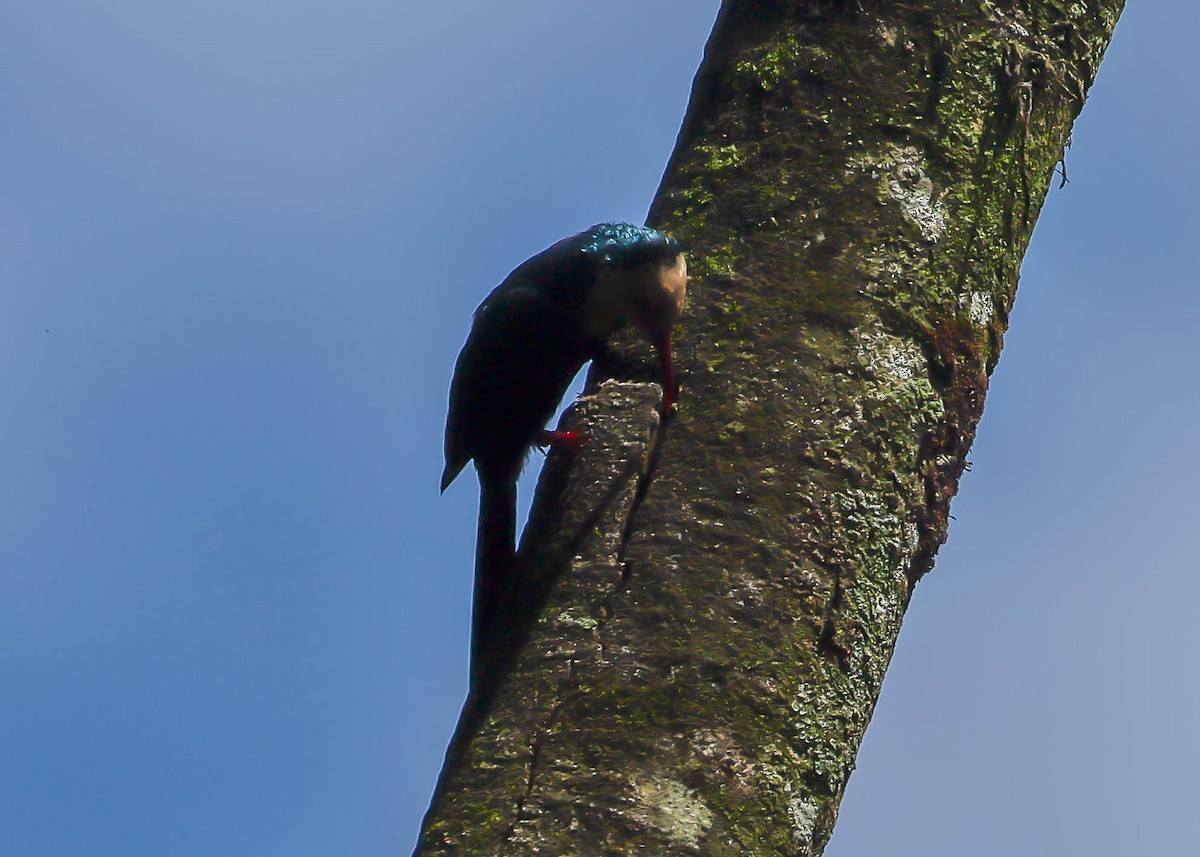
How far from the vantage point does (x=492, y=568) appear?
3.11 meters

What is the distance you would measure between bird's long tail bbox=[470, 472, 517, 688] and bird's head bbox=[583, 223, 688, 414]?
0.54 m

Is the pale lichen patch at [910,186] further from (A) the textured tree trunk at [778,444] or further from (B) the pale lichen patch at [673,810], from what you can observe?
(B) the pale lichen patch at [673,810]

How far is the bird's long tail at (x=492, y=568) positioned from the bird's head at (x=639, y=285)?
21.3 inches

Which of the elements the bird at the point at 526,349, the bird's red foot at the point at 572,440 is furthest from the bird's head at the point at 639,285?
the bird's red foot at the point at 572,440

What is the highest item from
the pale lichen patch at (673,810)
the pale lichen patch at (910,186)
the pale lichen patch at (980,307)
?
the pale lichen patch at (910,186)

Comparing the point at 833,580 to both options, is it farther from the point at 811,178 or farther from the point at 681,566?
the point at 811,178

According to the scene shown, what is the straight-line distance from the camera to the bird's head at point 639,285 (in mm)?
2871

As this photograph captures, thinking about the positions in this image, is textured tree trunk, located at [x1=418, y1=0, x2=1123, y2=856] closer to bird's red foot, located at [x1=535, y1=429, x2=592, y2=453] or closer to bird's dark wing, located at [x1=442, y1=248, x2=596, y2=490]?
bird's red foot, located at [x1=535, y1=429, x2=592, y2=453]

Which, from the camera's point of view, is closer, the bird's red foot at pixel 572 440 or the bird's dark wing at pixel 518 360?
the bird's red foot at pixel 572 440

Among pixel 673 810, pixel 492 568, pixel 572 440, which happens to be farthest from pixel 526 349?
pixel 673 810

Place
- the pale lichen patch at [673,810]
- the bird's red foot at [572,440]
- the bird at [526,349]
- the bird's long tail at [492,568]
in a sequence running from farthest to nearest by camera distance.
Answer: the bird at [526,349]
the bird's red foot at [572,440]
the bird's long tail at [492,568]
the pale lichen patch at [673,810]

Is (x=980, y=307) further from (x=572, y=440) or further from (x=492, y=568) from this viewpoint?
(x=492, y=568)

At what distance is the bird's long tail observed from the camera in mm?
2430

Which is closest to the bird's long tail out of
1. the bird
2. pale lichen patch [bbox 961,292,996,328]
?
the bird
